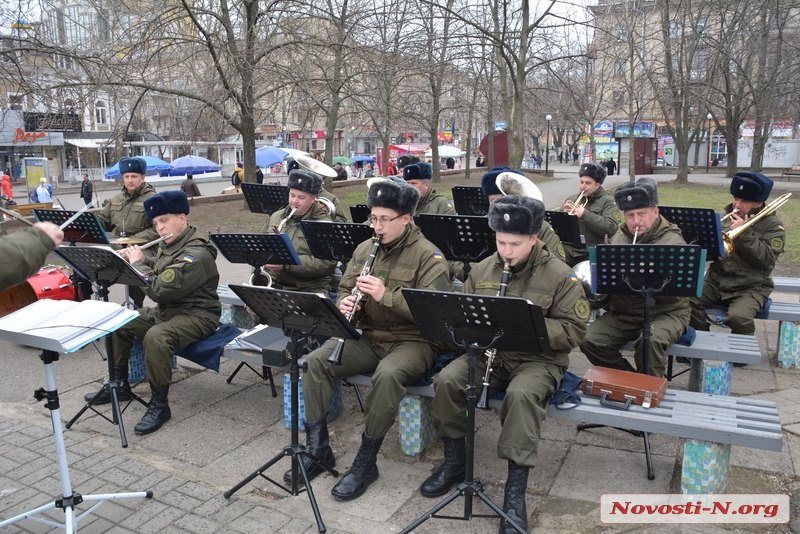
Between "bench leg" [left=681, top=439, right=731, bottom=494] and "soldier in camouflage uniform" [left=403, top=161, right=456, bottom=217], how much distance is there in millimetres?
3850

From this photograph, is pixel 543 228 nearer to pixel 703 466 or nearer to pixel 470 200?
pixel 703 466

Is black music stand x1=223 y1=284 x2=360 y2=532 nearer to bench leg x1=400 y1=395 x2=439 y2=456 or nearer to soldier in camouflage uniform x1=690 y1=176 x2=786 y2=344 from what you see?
bench leg x1=400 y1=395 x2=439 y2=456

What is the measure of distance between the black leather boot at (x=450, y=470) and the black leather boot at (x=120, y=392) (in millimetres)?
2736

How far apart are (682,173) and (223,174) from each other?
111 ft

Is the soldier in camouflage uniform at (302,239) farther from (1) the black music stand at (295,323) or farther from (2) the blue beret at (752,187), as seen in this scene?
(2) the blue beret at (752,187)

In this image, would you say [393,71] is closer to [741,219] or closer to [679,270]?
[741,219]

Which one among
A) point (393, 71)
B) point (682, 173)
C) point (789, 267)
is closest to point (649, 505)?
point (789, 267)

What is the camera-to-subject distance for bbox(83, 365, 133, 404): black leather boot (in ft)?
18.0

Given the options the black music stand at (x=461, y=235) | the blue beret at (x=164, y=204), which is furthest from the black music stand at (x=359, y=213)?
the blue beret at (x=164, y=204)

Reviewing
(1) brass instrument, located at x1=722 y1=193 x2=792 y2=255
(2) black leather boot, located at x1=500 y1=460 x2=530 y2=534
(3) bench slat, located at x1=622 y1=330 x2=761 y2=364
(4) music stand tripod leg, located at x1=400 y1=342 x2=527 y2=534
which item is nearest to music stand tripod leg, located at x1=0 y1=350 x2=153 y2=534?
(4) music stand tripod leg, located at x1=400 y1=342 x2=527 y2=534

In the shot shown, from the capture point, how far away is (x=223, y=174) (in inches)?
1982

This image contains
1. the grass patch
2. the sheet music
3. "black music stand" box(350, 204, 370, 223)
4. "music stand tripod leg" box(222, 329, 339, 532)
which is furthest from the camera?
the grass patch

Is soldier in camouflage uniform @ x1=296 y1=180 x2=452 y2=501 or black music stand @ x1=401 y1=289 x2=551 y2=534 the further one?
soldier in camouflage uniform @ x1=296 y1=180 x2=452 y2=501

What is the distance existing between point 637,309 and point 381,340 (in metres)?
2.02
